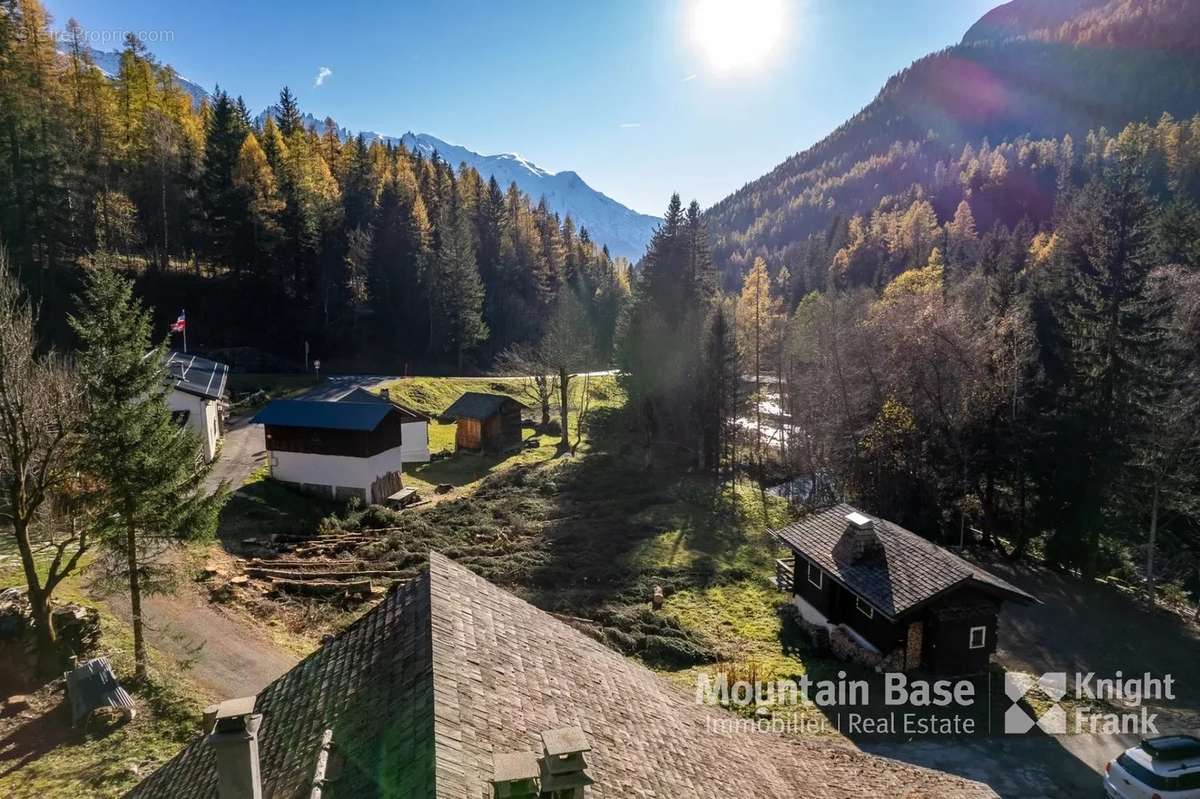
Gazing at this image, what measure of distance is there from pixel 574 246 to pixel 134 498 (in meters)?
109

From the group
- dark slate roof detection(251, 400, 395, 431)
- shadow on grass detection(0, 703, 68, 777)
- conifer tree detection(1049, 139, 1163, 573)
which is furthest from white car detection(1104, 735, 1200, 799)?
dark slate roof detection(251, 400, 395, 431)

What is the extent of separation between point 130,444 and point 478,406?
3409cm

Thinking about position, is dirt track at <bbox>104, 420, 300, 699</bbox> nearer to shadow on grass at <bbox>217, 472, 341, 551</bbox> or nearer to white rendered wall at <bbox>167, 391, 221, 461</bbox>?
shadow on grass at <bbox>217, 472, 341, 551</bbox>

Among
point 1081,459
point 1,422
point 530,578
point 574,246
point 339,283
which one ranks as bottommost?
point 530,578

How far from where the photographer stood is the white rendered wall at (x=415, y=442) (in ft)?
150

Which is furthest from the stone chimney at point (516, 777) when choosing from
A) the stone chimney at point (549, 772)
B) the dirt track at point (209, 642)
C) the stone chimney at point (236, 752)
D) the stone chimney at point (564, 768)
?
the dirt track at point (209, 642)

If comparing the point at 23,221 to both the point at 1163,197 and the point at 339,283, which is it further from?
the point at 1163,197

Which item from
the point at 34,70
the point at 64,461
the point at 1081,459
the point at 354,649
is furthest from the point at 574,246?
the point at 354,649

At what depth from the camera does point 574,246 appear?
12025cm

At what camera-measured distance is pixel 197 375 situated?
40250mm

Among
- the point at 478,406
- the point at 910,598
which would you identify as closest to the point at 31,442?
the point at 910,598

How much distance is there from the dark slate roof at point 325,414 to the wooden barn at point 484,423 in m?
12.7

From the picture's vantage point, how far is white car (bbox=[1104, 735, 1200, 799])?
1370 centimetres

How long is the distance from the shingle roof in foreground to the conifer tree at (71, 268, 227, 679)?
9441 mm
